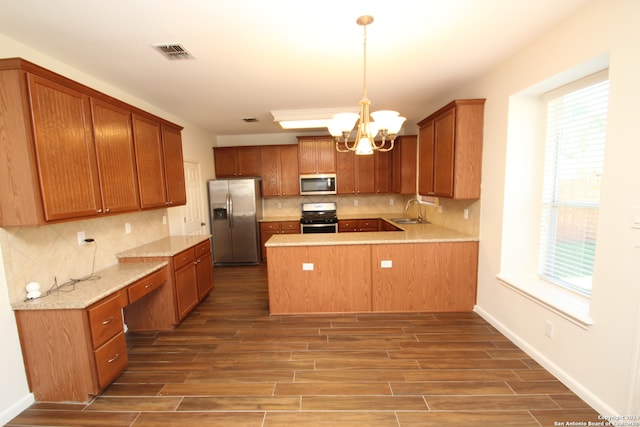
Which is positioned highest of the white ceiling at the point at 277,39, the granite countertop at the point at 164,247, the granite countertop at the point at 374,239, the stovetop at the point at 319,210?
the white ceiling at the point at 277,39

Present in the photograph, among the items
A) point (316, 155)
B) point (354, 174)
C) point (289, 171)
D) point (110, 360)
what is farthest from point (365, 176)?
point (110, 360)

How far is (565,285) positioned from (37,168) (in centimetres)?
405

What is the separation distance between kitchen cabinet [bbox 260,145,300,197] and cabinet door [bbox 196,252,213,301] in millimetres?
2148

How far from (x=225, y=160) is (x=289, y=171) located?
134cm

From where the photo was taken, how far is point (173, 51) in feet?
7.12

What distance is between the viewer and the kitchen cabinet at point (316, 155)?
5273 mm

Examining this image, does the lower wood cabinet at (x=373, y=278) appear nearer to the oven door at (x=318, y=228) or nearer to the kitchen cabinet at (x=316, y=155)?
the oven door at (x=318, y=228)

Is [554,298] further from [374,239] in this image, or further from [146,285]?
[146,285]

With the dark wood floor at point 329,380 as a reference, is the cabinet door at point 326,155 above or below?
above

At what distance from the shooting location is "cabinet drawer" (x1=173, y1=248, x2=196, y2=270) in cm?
289

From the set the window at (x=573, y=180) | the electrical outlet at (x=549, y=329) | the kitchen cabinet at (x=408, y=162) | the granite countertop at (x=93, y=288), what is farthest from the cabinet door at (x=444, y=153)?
the granite countertop at (x=93, y=288)

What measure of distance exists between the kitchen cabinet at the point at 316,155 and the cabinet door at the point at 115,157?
122 inches

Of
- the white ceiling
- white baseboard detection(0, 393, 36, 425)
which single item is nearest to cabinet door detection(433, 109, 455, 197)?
the white ceiling

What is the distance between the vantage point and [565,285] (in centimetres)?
223
